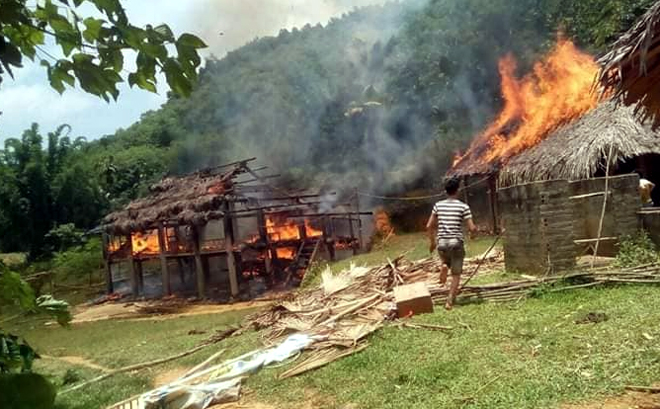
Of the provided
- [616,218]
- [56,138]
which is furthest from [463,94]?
[56,138]

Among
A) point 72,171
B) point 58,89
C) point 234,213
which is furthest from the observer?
point 72,171

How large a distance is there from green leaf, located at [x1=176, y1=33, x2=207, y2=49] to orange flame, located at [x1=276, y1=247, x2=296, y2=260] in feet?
74.0

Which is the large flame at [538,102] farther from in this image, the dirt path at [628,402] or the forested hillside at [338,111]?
the dirt path at [628,402]

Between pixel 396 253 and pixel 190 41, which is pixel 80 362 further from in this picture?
pixel 396 253

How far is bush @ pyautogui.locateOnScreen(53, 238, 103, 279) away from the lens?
1303 inches

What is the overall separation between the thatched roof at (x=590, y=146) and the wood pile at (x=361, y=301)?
6.45 metres

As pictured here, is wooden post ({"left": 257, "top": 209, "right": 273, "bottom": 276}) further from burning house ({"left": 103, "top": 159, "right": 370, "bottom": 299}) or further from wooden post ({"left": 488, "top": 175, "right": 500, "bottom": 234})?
wooden post ({"left": 488, "top": 175, "right": 500, "bottom": 234})

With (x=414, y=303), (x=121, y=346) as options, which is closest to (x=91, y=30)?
(x=414, y=303)

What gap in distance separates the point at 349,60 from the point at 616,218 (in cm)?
3276

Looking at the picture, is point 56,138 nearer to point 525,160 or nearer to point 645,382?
point 525,160

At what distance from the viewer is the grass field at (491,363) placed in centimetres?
501

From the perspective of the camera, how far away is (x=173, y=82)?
1.71 meters

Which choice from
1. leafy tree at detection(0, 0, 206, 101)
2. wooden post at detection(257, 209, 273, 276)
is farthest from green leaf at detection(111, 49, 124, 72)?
wooden post at detection(257, 209, 273, 276)

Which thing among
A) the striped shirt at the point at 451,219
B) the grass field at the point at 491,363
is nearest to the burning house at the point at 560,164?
the striped shirt at the point at 451,219
